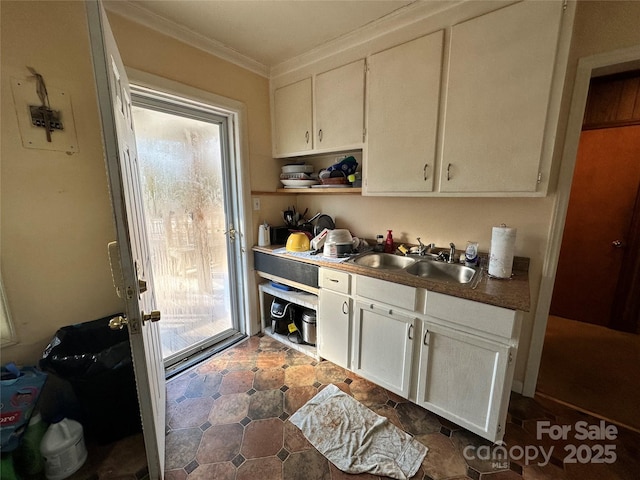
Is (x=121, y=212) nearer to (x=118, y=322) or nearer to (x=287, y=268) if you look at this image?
(x=118, y=322)

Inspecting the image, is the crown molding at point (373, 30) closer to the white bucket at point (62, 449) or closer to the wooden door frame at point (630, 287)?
the wooden door frame at point (630, 287)

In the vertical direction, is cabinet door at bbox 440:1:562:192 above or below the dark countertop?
above

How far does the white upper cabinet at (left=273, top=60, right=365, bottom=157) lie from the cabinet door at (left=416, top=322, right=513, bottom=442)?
1409 millimetres

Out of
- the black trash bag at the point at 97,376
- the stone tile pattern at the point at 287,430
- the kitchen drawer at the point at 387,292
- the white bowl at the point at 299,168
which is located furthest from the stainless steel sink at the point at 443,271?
the black trash bag at the point at 97,376

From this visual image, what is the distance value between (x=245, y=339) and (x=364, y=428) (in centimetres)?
134

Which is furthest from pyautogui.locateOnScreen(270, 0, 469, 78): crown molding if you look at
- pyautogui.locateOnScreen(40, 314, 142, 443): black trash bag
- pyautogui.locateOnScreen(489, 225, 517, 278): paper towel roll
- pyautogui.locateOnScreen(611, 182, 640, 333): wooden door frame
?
pyautogui.locateOnScreen(611, 182, 640, 333): wooden door frame

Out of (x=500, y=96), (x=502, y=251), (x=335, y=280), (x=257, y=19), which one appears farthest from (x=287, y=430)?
(x=257, y=19)

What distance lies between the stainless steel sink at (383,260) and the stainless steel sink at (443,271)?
11cm

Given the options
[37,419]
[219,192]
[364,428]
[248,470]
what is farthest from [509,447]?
[219,192]

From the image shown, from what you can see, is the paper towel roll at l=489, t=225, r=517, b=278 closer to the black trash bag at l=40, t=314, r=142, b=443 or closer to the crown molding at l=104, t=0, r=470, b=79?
the crown molding at l=104, t=0, r=470, b=79

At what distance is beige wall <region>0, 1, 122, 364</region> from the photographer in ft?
4.16

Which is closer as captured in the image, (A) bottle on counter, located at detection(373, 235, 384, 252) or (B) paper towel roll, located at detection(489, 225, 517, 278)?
(B) paper towel roll, located at detection(489, 225, 517, 278)


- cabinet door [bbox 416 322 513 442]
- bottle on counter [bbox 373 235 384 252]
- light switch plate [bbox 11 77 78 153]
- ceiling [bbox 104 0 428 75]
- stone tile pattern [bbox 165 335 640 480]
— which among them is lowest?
stone tile pattern [bbox 165 335 640 480]

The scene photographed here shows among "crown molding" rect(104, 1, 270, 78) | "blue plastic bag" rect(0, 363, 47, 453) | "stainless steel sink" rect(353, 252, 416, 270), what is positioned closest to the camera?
"blue plastic bag" rect(0, 363, 47, 453)
